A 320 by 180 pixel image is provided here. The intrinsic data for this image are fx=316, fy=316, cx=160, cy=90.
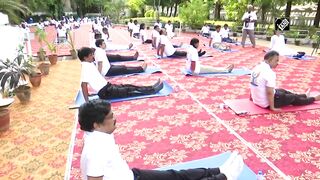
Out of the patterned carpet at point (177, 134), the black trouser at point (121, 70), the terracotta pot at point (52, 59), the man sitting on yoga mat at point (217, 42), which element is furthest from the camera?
the man sitting on yoga mat at point (217, 42)

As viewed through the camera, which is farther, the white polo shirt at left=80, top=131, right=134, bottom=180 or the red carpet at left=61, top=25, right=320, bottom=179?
the red carpet at left=61, top=25, right=320, bottom=179

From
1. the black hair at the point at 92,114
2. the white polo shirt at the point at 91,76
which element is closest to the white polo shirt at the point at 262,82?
the white polo shirt at the point at 91,76

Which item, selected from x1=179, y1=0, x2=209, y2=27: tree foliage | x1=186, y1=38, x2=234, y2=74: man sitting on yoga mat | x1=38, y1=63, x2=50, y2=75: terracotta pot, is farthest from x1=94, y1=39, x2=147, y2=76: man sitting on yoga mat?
x1=179, y1=0, x2=209, y2=27: tree foliage

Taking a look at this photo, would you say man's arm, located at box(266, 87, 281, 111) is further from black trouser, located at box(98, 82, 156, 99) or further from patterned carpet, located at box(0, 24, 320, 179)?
black trouser, located at box(98, 82, 156, 99)

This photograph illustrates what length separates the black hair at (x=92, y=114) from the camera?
2.04 metres

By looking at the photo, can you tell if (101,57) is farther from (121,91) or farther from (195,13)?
(195,13)

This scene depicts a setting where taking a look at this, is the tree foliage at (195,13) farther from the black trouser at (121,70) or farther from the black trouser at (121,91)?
the black trouser at (121,91)

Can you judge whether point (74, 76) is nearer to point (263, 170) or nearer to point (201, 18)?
point (263, 170)

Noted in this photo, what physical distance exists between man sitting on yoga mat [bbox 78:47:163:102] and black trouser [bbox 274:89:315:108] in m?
1.99

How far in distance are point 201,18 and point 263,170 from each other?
17690 mm

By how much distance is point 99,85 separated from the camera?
493 cm

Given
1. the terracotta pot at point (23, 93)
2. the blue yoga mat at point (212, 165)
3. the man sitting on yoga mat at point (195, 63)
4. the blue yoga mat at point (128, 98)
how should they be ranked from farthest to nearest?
the man sitting on yoga mat at point (195, 63) < the terracotta pot at point (23, 93) < the blue yoga mat at point (128, 98) < the blue yoga mat at point (212, 165)

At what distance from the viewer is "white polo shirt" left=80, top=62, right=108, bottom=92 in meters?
4.66

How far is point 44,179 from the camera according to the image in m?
3.09
